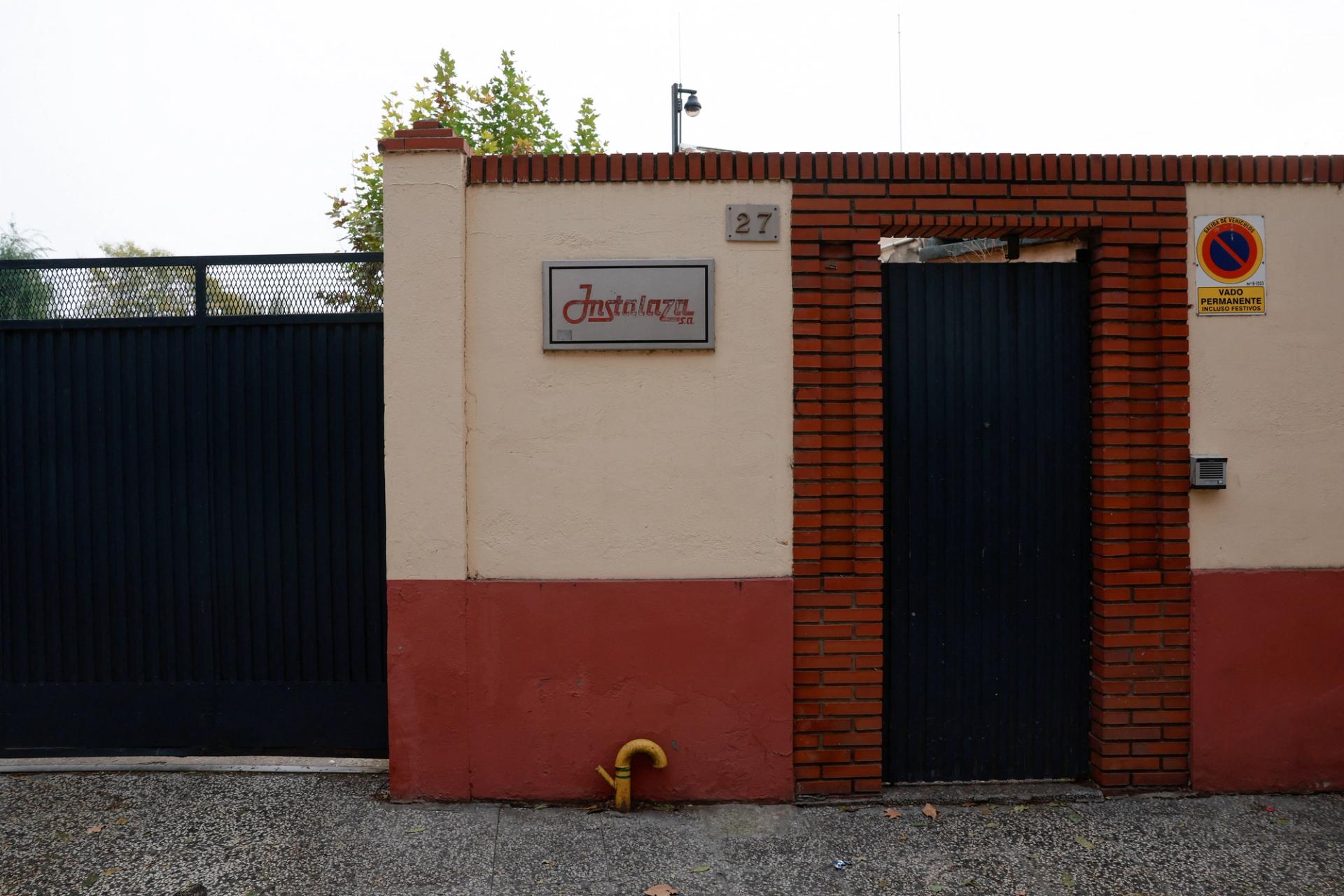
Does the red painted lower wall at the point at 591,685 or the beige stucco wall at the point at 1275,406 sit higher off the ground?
the beige stucco wall at the point at 1275,406

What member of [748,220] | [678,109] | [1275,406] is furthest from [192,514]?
[678,109]

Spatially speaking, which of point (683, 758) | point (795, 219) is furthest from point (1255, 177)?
point (683, 758)

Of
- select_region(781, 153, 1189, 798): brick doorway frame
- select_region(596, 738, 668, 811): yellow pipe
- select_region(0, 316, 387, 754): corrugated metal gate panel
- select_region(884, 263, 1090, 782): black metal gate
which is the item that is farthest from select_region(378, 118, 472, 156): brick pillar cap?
select_region(596, 738, 668, 811): yellow pipe

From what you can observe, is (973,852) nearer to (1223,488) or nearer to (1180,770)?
(1180,770)

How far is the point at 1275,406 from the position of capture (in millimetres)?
4371

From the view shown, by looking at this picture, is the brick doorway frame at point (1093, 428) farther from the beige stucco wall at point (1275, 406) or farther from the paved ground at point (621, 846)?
the paved ground at point (621, 846)

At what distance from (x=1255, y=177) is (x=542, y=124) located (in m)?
12.3

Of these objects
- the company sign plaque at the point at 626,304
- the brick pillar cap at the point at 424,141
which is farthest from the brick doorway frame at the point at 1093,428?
the brick pillar cap at the point at 424,141

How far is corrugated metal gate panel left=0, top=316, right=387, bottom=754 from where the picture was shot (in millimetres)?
4668

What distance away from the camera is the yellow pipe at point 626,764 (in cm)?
412

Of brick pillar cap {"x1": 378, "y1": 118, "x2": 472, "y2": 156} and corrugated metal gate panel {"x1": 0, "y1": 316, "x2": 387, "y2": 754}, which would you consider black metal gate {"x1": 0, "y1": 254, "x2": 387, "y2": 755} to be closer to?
corrugated metal gate panel {"x1": 0, "y1": 316, "x2": 387, "y2": 754}

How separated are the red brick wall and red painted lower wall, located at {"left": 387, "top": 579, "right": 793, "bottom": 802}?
0.77ft

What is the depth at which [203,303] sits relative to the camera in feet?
15.4

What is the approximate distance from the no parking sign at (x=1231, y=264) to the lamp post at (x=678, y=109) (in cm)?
980
